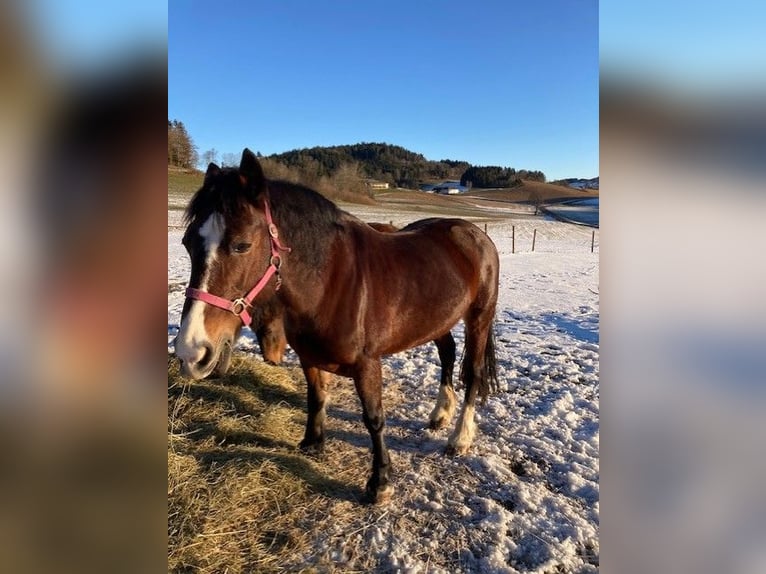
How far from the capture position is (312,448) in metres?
3.02

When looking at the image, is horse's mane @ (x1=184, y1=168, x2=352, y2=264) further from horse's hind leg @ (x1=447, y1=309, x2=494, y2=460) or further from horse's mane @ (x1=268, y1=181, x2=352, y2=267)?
horse's hind leg @ (x1=447, y1=309, x2=494, y2=460)

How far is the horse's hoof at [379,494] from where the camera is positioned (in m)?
2.53

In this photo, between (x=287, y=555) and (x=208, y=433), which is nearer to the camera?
(x=287, y=555)

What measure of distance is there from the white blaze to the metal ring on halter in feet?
0.42

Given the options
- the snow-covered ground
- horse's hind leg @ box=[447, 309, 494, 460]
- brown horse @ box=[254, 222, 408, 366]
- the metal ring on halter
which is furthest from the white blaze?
horse's hind leg @ box=[447, 309, 494, 460]

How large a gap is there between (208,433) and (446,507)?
1762mm

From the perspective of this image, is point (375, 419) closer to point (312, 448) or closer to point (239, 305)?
point (312, 448)

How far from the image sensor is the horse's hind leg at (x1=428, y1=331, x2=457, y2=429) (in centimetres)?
343

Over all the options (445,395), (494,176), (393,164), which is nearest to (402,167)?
(393,164)
